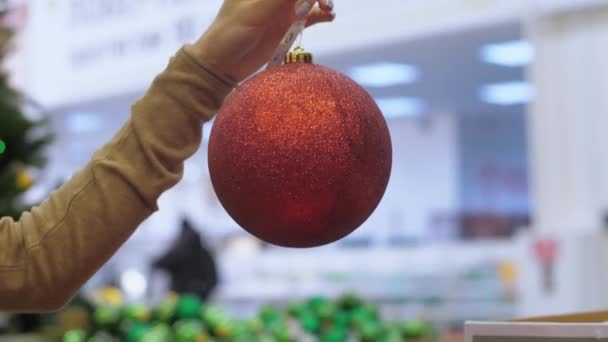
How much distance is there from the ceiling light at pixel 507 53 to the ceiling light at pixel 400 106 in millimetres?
1454

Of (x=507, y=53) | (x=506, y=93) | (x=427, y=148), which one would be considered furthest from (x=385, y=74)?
(x=427, y=148)

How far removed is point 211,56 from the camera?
67 centimetres

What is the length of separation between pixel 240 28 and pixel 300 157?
112 mm

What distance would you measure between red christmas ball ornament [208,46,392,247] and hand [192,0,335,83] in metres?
0.03

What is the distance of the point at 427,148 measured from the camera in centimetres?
813

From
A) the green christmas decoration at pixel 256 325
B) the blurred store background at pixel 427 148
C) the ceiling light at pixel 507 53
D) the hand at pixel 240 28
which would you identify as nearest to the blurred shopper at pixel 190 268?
the blurred store background at pixel 427 148

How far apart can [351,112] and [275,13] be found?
96 millimetres

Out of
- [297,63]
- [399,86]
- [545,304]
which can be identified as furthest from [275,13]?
[399,86]

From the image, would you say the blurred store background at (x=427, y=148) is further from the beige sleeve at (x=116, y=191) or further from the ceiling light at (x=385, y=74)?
the beige sleeve at (x=116, y=191)

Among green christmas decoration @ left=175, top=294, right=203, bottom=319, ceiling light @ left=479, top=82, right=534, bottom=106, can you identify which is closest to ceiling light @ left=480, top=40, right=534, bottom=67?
ceiling light @ left=479, top=82, right=534, bottom=106

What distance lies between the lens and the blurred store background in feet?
13.3

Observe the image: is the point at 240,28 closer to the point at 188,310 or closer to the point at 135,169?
the point at 135,169

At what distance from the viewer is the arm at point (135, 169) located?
2.20ft

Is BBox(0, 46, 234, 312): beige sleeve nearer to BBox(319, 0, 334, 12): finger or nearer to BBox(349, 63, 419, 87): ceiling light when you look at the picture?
BBox(319, 0, 334, 12): finger
